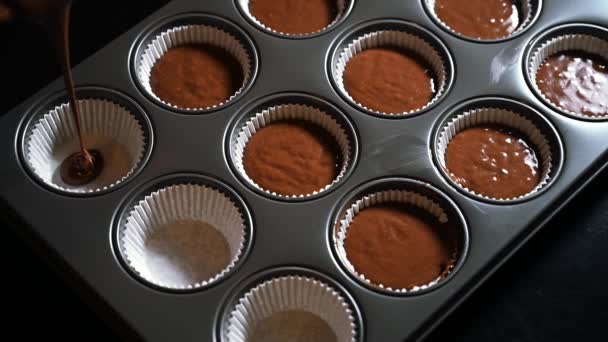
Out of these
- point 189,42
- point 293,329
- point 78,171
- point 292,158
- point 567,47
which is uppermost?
point 189,42

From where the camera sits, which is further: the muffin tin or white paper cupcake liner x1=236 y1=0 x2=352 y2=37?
white paper cupcake liner x1=236 y1=0 x2=352 y2=37

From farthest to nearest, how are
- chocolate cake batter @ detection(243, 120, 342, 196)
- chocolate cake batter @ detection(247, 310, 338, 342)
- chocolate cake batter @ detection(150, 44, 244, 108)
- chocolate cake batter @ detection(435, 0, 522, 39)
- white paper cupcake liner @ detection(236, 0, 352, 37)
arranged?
chocolate cake batter @ detection(435, 0, 522, 39) → white paper cupcake liner @ detection(236, 0, 352, 37) → chocolate cake batter @ detection(150, 44, 244, 108) → chocolate cake batter @ detection(243, 120, 342, 196) → chocolate cake batter @ detection(247, 310, 338, 342)

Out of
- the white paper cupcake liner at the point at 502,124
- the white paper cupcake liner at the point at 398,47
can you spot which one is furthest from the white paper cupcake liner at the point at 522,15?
the white paper cupcake liner at the point at 502,124

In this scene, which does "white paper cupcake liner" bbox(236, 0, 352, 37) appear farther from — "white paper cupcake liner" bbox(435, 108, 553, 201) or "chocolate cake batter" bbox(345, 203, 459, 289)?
"chocolate cake batter" bbox(345, 203, 459, 289)

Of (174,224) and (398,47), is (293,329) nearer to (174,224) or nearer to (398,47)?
(174,224)

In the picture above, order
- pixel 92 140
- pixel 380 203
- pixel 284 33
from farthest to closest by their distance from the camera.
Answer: pixel 284 33 → pixel 92 140 → pixel 380 203

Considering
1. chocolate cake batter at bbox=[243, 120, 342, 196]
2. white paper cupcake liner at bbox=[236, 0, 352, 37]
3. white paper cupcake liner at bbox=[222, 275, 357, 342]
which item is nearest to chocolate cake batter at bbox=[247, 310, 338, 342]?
white paper cupcake liner at bbox=[222, 275, 357, 342]

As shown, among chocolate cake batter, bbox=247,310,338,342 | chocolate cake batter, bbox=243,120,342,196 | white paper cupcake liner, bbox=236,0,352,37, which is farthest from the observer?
white paper cupcake liner, bbox=236,0,352,37

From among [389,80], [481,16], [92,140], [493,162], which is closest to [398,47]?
[389,80]
